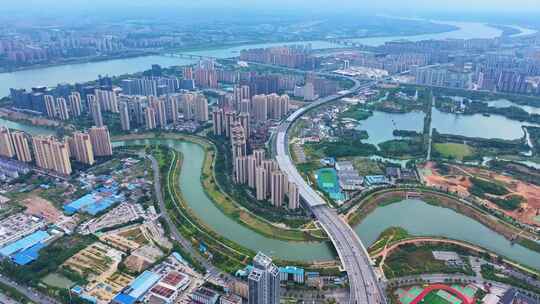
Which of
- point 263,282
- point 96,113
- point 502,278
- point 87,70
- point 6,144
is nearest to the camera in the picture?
point 263,282

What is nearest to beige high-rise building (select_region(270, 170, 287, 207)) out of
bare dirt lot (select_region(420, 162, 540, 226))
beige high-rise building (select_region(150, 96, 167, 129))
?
bare dirt lot (select_region(420, 162, 540, 226))

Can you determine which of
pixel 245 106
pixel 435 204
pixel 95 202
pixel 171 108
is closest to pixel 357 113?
pixel 245 106

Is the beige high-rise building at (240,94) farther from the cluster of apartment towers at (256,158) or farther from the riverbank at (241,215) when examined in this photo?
the riverbank at (241,215)

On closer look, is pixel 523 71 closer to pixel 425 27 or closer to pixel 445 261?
pixel 445 261

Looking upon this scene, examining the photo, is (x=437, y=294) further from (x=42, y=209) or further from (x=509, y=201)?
(x=42, y=209)

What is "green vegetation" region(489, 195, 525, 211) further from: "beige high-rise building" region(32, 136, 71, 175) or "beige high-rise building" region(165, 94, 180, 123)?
"beige high-rise building" region(32, 136, 71, 175)
